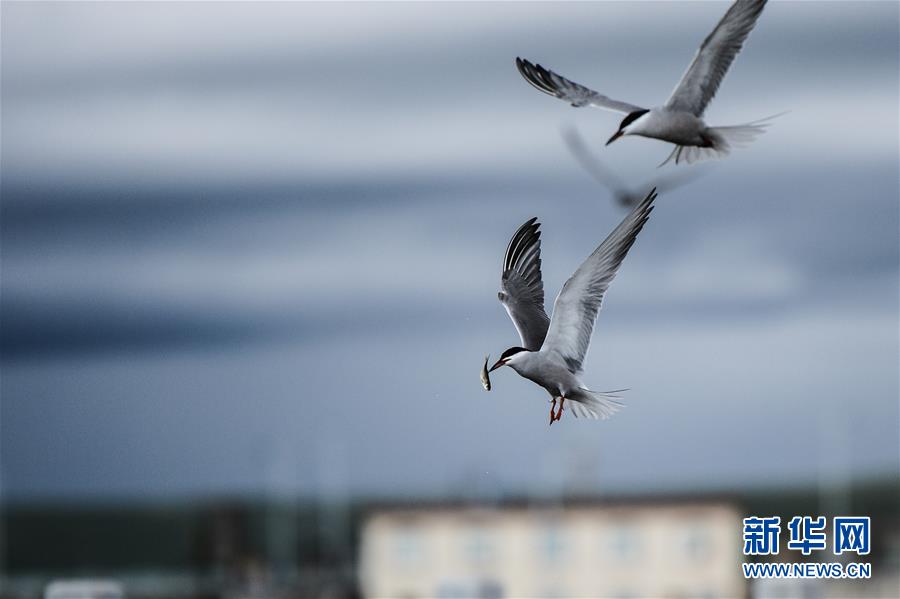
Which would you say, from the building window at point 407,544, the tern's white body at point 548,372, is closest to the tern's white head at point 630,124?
the tern's white body at point 548,372

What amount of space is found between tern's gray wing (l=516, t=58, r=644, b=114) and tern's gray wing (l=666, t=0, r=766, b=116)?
Result: 0.10 meters

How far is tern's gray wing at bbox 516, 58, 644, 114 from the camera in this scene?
11.1 feet

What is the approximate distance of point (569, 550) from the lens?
22594mm

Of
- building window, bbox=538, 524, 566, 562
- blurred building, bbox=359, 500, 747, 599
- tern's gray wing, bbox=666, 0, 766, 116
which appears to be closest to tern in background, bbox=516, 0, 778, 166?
tern's gray wing, bbox=666, 0, 766, 116

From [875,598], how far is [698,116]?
21.6 meters

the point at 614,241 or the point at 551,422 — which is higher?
the point at 614,241

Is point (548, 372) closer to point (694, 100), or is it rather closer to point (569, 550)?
point (694, 100)

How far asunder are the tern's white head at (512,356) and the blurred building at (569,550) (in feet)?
59.0

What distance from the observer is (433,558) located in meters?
22.2

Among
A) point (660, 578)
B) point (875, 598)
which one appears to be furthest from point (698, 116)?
point (875, 598)

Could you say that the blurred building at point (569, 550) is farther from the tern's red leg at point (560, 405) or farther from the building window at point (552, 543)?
the tern's red leg at point (560, 405)

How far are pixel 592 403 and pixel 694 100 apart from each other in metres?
0.60

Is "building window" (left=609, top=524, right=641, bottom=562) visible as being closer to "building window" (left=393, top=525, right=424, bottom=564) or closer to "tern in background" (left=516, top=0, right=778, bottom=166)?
"building window" (left=393, top=525, right=424, bottom=564)

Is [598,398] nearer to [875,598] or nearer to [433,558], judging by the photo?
[433,558]
